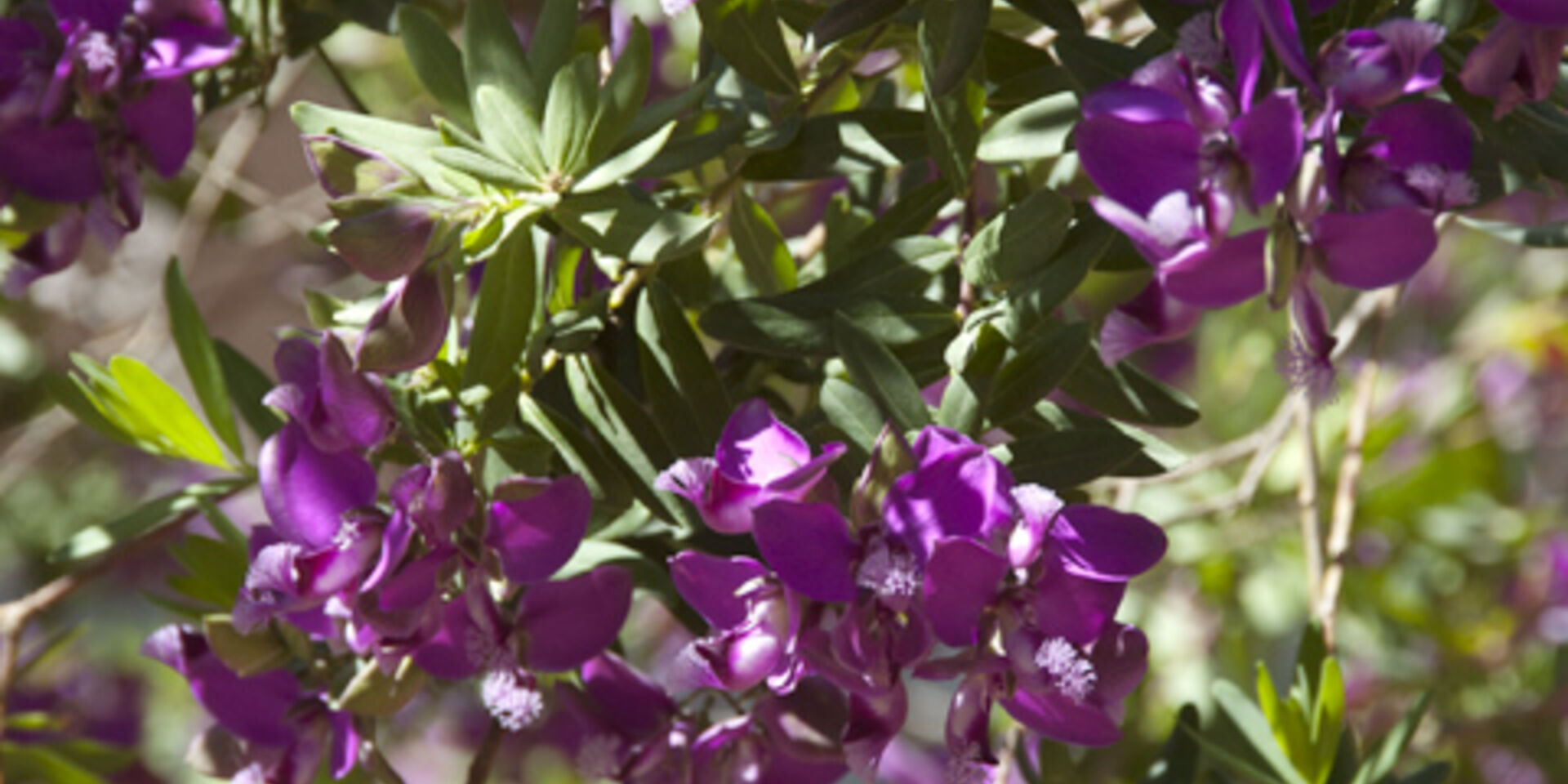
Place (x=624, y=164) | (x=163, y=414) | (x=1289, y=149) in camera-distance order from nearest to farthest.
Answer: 1. (x=1289, y=149)
2. (x=624, y=164)
3. (x=163, y=414)

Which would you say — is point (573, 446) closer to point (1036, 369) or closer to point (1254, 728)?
point (1036, 369)

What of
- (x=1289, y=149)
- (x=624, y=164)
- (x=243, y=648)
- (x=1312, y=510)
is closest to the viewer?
(x=1289, y=149)

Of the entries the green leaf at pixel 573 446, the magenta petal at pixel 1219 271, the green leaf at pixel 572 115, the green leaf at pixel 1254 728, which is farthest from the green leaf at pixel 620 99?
the green leaf at pixel 1254 728

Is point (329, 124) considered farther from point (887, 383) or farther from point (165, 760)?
point (165, 760)

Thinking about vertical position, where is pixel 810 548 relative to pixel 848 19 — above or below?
below

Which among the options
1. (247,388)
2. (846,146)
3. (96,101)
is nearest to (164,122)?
(96,101)

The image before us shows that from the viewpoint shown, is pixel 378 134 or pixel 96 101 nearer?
pixel 378 134
